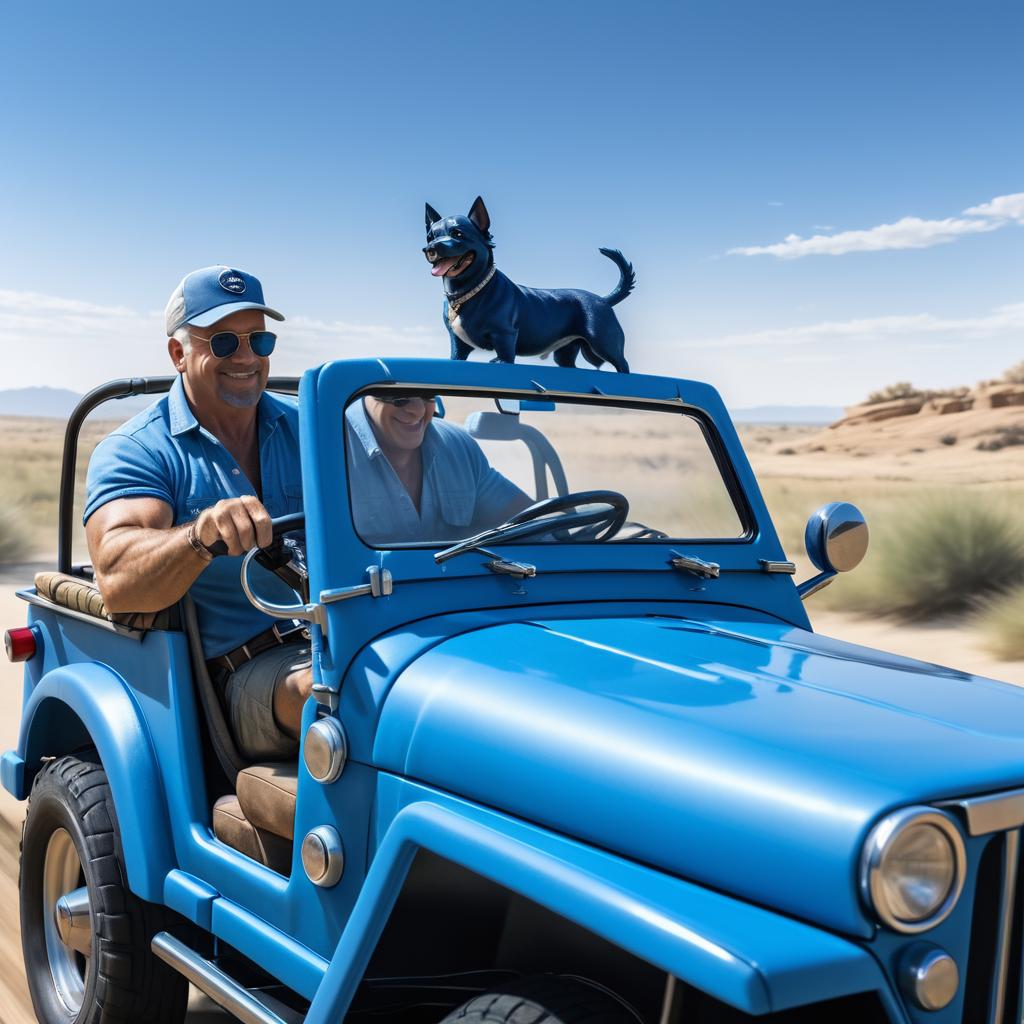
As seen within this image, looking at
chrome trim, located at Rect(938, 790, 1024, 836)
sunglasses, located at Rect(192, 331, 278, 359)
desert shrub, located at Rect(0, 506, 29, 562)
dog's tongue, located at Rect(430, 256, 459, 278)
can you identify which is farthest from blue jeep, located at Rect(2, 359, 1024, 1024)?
desert shrub, located at Rect(0, 506, 29, 562)

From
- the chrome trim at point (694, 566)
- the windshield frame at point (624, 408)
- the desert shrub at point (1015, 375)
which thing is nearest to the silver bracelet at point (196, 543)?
the windshield frame at point (624, 408)

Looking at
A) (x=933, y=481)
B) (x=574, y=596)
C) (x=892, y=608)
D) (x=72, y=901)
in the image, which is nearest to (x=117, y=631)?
(x=72, y=901)

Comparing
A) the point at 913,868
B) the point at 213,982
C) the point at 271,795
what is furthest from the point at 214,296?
the point at 913,868

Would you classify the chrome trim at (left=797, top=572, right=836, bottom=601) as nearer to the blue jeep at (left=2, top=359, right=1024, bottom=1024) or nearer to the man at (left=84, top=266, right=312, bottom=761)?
the blue jeep at (left=2, top=359, right=1024, bottom=1024)

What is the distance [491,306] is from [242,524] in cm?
91

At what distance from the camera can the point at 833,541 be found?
3068mm

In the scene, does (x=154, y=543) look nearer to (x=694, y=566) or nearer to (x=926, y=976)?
(x=694, y=566)

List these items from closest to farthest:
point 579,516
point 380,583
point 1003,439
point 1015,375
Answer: point 380,583
point 579,516
point 1003,439
point 1015,375

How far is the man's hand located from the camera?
2449mm

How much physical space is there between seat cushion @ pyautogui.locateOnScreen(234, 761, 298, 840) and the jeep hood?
1.36 ft

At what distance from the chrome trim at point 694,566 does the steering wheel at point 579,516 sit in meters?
0.16

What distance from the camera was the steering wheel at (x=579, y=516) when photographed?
2691mm

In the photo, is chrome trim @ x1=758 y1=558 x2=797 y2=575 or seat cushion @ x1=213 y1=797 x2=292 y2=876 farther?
chrome trim @ x1=758 y1=558 x2=797 y2=575

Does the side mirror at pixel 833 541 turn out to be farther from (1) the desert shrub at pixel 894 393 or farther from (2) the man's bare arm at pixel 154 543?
(1) the desert shrub at pixel 894 393
